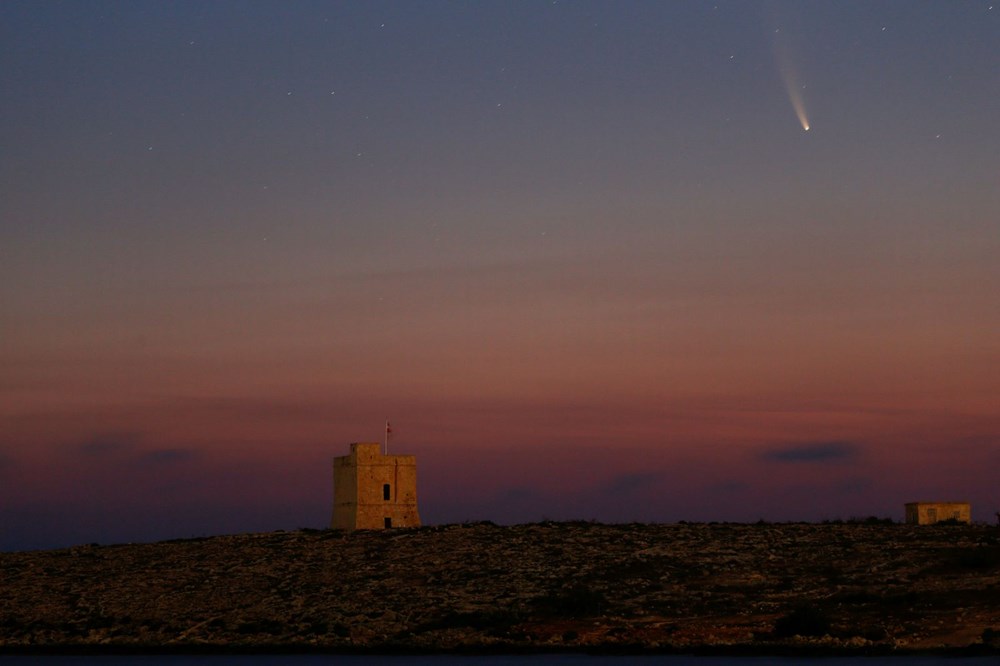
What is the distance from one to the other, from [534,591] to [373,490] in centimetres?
2135

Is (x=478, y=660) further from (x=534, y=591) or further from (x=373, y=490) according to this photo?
(x=373, y=490)

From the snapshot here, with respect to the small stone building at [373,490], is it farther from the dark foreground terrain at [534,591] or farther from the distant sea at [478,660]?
the distant sea at [478,660]

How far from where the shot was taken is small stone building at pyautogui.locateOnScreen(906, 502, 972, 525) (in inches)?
2584

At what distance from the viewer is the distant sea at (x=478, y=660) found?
134ft

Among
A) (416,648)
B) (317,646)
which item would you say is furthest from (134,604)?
(416,648)

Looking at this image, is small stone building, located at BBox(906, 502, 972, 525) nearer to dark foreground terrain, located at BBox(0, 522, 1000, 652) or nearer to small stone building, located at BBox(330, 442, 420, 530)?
dark foreground terrain, located at BBox(0, 522, 1000, 652)

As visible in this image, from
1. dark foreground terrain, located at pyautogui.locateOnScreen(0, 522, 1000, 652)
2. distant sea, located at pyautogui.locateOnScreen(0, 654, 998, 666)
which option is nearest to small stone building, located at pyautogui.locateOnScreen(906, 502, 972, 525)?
dark foreground terrain, located at pyautogui.locateOnScreen(0, 522, 1000, 652)

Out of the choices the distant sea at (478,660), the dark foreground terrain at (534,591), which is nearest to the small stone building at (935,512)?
the dark foreground terrain at (534,591)

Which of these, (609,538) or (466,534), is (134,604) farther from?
(609,538)

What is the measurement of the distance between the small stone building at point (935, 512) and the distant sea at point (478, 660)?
24.9m

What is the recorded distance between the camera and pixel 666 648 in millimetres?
44844

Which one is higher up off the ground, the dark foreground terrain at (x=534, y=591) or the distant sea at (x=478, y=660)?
the dark foreground terrain at (x=534, y=591)

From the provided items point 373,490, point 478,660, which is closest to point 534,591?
point 478,660

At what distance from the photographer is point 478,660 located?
4503cm
